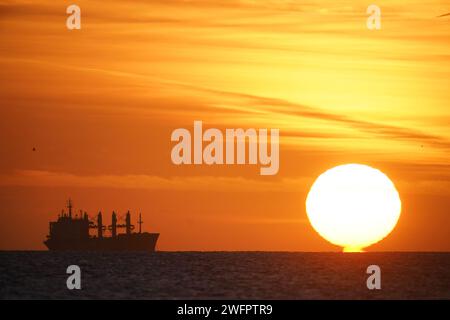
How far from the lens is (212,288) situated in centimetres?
10150

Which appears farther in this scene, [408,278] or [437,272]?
[437,272]
